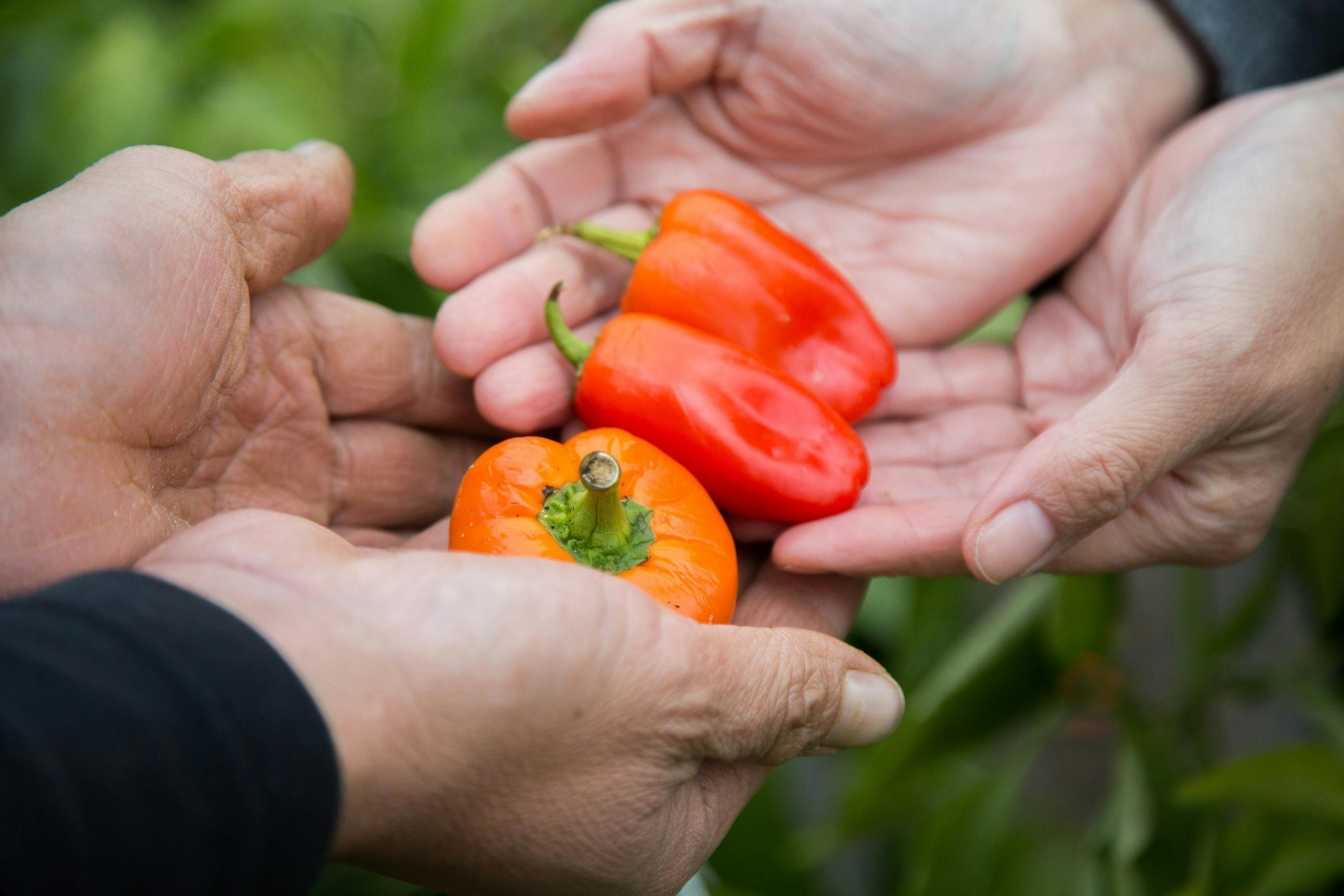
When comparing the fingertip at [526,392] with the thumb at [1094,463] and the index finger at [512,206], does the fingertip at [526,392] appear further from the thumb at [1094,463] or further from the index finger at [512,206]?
the thumb at [1094,463]

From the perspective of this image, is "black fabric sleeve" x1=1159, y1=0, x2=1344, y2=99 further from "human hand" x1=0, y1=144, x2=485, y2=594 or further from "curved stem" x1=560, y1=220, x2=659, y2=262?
"human hand" x1=0, y1=144, x2=485, y2=594

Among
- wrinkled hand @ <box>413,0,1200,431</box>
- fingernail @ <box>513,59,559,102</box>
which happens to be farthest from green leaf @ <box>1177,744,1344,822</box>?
fingernail @ <box>513,59,559,102</box>

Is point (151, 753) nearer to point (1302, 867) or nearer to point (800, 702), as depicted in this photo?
point (800, 702)

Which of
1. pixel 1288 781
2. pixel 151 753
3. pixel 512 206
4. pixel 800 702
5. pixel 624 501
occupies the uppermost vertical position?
pixel 512 206

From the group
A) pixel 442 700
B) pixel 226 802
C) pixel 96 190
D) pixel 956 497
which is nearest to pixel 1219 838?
pixel 956 497

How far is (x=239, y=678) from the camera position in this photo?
3.85 ft

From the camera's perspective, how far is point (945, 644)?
9.71 ft

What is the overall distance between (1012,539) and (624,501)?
28.2 inches

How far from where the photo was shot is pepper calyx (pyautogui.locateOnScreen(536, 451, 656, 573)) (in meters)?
1.77

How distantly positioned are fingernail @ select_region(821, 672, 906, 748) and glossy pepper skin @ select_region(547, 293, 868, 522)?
439 mm

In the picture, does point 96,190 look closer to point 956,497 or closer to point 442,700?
point 442,700

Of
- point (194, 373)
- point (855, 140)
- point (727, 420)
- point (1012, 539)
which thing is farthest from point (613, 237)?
point (1012, 539)

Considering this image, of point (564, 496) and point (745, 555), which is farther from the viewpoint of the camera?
point (745, 555)

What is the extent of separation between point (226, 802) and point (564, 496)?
0.86 metres
